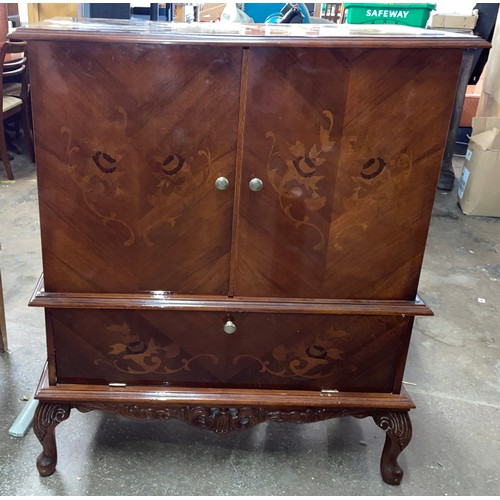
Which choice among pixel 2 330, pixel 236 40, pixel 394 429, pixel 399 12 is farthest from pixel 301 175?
pixel 399 12

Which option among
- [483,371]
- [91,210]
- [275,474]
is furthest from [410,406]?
[91,210]

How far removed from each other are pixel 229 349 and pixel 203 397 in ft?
0.44

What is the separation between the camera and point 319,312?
1226 mm

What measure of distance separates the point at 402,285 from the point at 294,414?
400 millimetres

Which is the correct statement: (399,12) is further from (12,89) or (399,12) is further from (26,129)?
(12,89)

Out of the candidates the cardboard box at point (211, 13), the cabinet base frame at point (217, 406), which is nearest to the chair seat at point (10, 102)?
the cardboard box at point (211, 13)

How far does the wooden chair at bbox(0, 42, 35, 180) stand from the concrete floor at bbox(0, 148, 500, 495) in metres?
1.72

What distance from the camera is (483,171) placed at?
322 centimetres

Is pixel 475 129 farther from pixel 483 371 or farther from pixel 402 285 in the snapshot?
pixel 402 285

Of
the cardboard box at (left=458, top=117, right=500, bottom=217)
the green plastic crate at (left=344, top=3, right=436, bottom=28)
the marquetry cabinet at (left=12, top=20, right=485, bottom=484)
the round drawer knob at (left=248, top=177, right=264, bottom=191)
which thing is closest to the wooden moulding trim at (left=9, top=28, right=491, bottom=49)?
the marquetry cabinet at (left=12, top=20, right=485, bottom=484)

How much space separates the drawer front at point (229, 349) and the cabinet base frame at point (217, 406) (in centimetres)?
2

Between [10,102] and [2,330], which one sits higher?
[10,102]

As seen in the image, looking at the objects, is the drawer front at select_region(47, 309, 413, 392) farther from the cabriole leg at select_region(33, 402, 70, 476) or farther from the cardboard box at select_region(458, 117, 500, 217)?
the cardboard box at select_region(458, 117, 500, 217)

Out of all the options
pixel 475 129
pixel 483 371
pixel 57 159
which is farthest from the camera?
pixel 475 129
